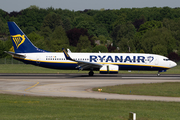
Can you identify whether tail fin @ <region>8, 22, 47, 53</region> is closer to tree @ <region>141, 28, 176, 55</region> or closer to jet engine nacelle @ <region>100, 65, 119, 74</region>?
jet engine nacelle @ <region>100, 65, 119, 74</region>

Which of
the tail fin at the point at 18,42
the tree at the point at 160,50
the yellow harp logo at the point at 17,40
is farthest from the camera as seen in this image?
the tree at the point at 160,50

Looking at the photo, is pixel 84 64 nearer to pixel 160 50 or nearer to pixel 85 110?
pixel 85 110

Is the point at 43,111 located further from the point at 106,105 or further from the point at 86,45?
the point at 86,45

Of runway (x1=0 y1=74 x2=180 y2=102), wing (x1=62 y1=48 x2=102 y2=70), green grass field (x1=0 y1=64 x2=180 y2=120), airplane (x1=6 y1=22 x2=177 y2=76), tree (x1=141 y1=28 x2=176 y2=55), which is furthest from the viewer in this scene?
tree (x1=141 y1=28 x2=176 y2=55)

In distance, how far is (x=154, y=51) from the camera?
325 feet

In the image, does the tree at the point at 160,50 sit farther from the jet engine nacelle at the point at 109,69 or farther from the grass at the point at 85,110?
the grass at the point at 85,110

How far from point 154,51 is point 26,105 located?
84276 millimetres

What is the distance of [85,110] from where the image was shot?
57.6 feet

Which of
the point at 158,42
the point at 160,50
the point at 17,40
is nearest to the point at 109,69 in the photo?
the point at 17,40

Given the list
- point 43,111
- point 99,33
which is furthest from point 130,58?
point 99,33

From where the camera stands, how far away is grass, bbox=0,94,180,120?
50.7 ft

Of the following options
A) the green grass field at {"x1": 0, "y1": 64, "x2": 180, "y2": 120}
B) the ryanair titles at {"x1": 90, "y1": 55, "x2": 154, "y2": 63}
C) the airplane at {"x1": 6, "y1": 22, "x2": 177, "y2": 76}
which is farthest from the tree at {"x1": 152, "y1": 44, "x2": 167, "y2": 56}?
the green grass field at {"x1": 0, "y1": 64, "x2": 180, "y2": 120}

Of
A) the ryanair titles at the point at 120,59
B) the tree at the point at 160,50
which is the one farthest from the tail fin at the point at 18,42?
the tree at the point at 160,50

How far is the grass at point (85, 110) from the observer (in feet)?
50.7
